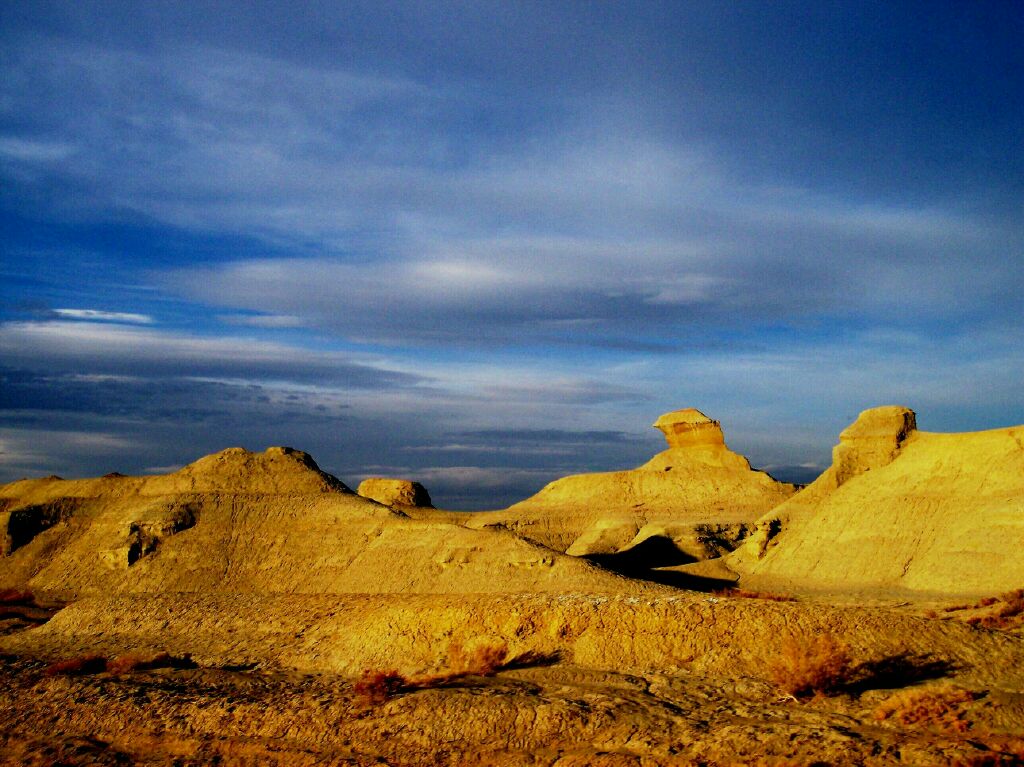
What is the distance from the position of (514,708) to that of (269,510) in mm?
36873

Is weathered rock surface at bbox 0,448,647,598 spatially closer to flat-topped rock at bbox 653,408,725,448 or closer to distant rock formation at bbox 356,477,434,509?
distant rock formation at bbox 356,477,434,509

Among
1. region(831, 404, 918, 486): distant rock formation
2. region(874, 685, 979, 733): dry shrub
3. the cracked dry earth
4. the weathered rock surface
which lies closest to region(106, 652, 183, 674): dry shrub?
the cracked dry earth

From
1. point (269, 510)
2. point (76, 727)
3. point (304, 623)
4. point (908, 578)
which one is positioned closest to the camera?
point (76, 727)

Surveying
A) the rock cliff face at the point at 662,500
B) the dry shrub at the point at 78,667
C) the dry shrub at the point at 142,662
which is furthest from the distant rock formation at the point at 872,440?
the dry shrub at the point at 78,667

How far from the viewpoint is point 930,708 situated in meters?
13.1

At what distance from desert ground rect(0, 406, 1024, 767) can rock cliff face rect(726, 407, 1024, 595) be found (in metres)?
0.13

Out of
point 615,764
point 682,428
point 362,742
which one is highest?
point 682,428

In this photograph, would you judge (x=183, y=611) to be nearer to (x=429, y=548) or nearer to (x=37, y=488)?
(x=429, y=548)

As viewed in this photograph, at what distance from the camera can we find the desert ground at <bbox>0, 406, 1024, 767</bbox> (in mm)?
13938

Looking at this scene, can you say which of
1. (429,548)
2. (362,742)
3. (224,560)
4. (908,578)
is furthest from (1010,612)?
(224,560)

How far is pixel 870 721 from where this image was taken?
13.2 meters

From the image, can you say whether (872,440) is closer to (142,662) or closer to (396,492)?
(142,662)

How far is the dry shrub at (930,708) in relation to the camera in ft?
41.4

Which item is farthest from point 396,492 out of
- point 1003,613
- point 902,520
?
point 1003,613
